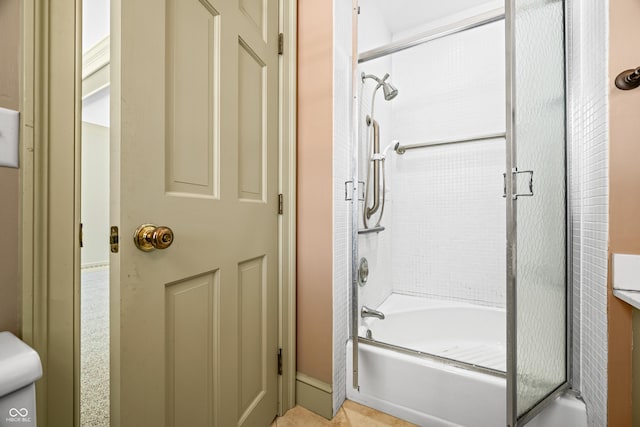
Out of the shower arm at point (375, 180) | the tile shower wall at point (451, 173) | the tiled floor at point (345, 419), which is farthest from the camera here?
the tile shower wall at point (451, 173)

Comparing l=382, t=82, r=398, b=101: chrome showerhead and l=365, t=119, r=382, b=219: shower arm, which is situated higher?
l=382, t=82, r=398, b=101: chrome showerhead

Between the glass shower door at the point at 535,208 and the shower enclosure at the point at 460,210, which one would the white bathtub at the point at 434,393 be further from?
the glass shower door at the point at 535,208

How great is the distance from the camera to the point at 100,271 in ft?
9.64

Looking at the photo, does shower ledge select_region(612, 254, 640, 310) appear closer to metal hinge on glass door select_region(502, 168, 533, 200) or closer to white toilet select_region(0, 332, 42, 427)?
metal hinge on glass door select_region(502, 168, 533, 200)

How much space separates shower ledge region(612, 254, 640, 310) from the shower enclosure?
6.2 inches

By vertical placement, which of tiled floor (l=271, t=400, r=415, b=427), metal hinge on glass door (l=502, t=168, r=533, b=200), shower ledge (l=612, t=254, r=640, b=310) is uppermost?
metal hinge on glass door (l=502, t=168, r=533, b=200)

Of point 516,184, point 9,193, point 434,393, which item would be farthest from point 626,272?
point 9,193

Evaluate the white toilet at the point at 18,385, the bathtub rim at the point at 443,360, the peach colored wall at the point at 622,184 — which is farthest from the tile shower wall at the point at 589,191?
the white toilet at the point at 18,385

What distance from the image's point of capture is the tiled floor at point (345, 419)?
1.12 metres

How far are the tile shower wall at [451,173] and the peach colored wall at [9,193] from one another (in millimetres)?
1787

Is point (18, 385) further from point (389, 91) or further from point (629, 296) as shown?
point (389, 91)

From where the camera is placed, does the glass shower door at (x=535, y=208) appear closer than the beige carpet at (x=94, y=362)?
Yes

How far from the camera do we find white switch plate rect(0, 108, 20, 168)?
0.44m

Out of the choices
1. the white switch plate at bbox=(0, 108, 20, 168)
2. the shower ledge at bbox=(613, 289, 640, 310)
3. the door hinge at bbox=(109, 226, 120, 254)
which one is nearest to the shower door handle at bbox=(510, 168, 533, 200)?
the shower ledge at bbox=(613, 289, 640, 310)
